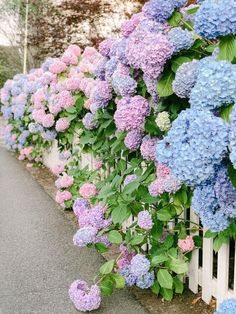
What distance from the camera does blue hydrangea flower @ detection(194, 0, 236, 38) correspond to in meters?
1.71

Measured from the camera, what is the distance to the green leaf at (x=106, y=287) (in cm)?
277

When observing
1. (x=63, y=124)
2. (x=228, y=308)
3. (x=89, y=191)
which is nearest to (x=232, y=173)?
(x=228, y=308)

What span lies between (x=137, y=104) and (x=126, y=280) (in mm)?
1025

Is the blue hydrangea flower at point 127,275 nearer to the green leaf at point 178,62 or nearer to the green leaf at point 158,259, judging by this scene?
the green leaf at point 158,259

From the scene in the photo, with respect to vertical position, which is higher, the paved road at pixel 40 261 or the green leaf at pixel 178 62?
the green leaf at pixel 178 62

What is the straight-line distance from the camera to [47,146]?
698cm

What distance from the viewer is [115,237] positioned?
2.83 m

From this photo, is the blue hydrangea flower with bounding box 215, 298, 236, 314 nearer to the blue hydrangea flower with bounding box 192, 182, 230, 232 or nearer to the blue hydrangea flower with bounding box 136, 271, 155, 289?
the blue hydrangea flower with bounding box 192, 182, 230, 232

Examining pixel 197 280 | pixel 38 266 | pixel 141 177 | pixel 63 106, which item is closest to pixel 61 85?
pixel 63 106

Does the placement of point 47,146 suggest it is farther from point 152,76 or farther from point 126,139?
point 152,76

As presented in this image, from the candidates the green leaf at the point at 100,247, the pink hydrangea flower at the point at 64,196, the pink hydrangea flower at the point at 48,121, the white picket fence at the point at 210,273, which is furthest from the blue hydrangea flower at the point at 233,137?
the pink hydrangea flower at the point at 48,121

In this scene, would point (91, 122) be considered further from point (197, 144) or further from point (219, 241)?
point (197, 144)

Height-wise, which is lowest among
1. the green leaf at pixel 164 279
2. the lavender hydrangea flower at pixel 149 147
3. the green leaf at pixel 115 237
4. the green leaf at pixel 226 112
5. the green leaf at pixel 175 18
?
the green leaf at pixel 164 279

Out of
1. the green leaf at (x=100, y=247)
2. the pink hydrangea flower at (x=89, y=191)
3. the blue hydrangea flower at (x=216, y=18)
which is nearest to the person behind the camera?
the blue hydrangea flower at (x=216, y=18)
